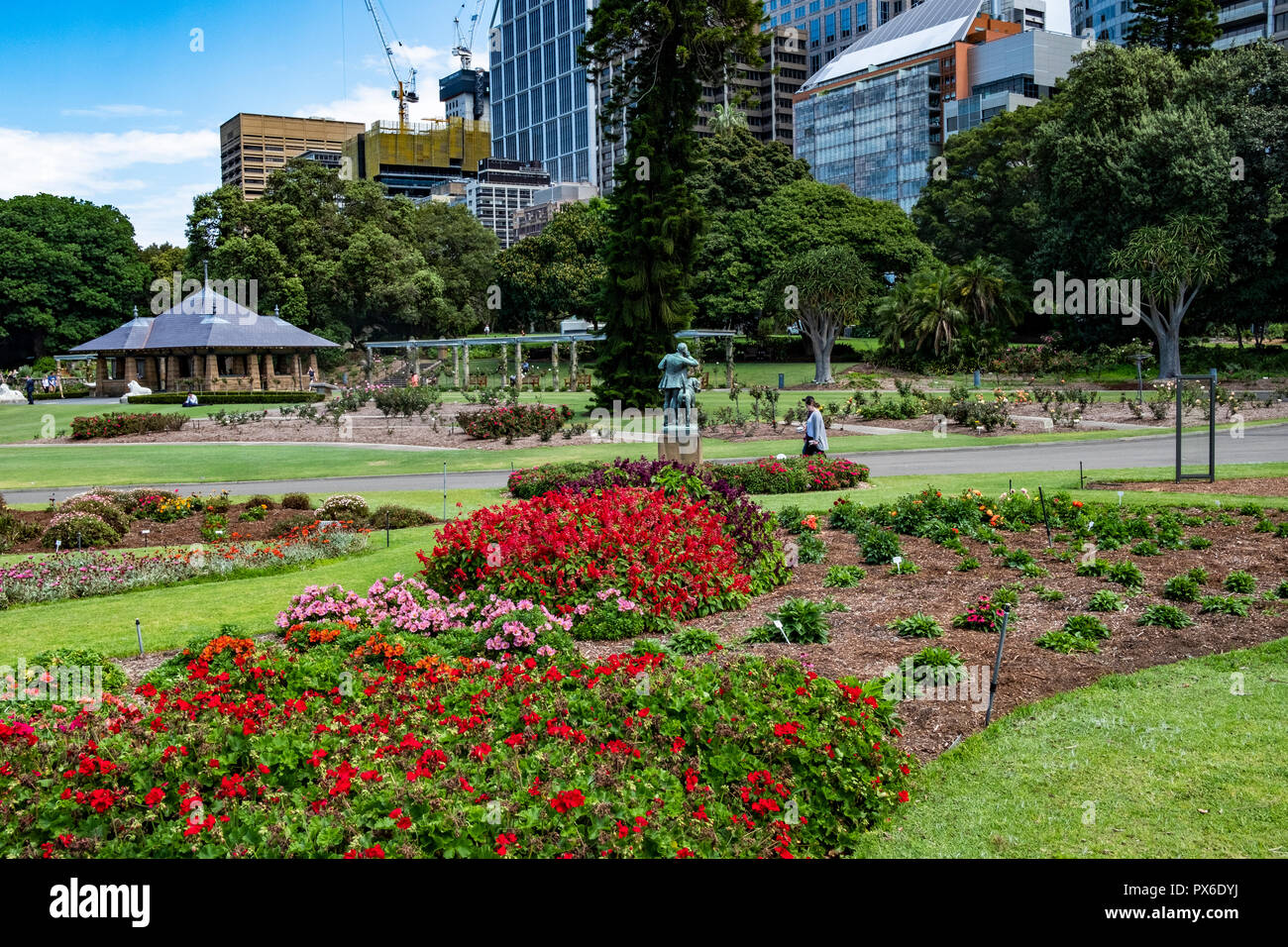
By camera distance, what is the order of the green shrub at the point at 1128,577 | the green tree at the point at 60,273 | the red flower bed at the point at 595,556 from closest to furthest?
the red flower bed at the point at 595,556, the green shrub at the point at 1128,577, the green tree at the point at 60,273

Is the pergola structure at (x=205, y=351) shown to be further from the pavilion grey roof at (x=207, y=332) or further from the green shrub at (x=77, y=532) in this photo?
the green shrub at (x=77, y=532)

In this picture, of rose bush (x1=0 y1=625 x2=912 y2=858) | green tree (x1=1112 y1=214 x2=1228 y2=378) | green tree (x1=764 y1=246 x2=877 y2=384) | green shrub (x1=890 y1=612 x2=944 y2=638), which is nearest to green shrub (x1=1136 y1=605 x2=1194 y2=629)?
green shrub (x1=890 y1=612 x2=944 y2=638)

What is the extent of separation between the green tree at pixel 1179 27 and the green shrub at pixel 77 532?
5993 cm

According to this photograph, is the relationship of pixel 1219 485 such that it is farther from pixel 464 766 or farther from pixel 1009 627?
pixel 464 766

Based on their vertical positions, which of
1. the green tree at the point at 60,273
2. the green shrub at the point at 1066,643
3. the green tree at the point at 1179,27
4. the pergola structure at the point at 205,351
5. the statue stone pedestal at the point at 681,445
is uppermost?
the green tree at the point at 1179,27

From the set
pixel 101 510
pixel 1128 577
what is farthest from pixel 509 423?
pixel 1128 577

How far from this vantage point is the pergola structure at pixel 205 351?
183ft

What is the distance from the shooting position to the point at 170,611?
10.5 meters

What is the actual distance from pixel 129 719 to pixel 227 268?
68.5 m

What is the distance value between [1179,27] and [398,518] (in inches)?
2384

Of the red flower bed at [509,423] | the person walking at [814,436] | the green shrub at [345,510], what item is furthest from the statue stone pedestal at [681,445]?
the red flower bed at [509,423]

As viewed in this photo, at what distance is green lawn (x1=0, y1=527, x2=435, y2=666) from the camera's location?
30.5ft

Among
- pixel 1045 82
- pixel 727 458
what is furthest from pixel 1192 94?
pixel 1045 82
